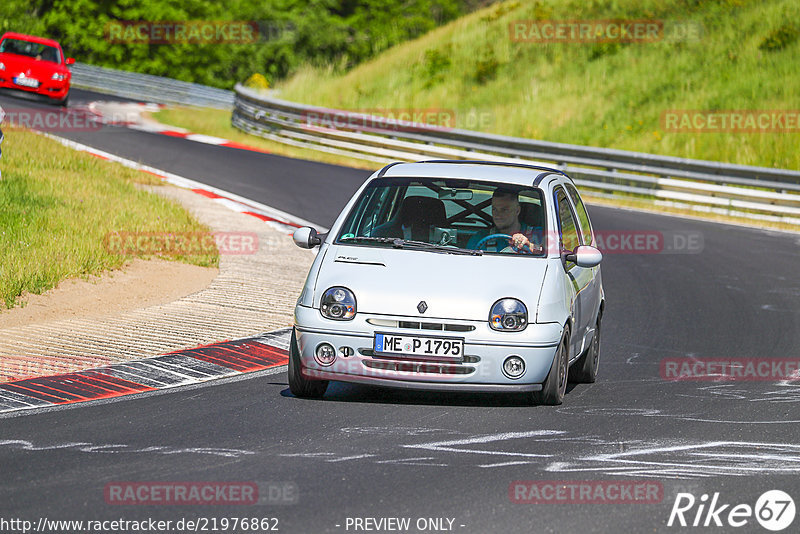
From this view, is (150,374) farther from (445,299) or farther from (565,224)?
(565,224)

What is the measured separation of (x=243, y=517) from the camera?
18.3 feet

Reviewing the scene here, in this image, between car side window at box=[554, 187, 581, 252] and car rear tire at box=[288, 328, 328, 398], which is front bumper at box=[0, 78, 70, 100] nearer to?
car side window at box=[554, 187, 581, 252]

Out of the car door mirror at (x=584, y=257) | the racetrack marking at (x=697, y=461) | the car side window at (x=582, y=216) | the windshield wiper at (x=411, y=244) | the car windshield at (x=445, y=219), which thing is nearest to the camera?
the racetrack marking at (x=697, y=461)

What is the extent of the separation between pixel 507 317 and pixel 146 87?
129ft

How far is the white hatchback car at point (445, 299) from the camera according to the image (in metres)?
7.82

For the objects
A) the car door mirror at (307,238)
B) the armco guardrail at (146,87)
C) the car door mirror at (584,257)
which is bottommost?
the car door mirror at (307,238)

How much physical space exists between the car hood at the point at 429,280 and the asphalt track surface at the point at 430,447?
69cm

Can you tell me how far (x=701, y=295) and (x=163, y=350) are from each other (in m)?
6.76

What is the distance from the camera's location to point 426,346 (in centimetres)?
780

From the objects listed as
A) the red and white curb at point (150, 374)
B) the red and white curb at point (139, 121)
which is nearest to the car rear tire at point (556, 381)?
the red and white curb at point (150, 374)

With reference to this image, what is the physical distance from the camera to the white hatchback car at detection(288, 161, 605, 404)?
7.82 m

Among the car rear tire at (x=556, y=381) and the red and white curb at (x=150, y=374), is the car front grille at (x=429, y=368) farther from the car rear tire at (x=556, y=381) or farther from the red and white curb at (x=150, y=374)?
the red and white curb at (x=150, y=374)

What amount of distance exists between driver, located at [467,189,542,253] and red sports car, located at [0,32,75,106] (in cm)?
2465

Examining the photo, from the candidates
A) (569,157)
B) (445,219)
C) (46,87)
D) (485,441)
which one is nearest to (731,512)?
(485,441)
